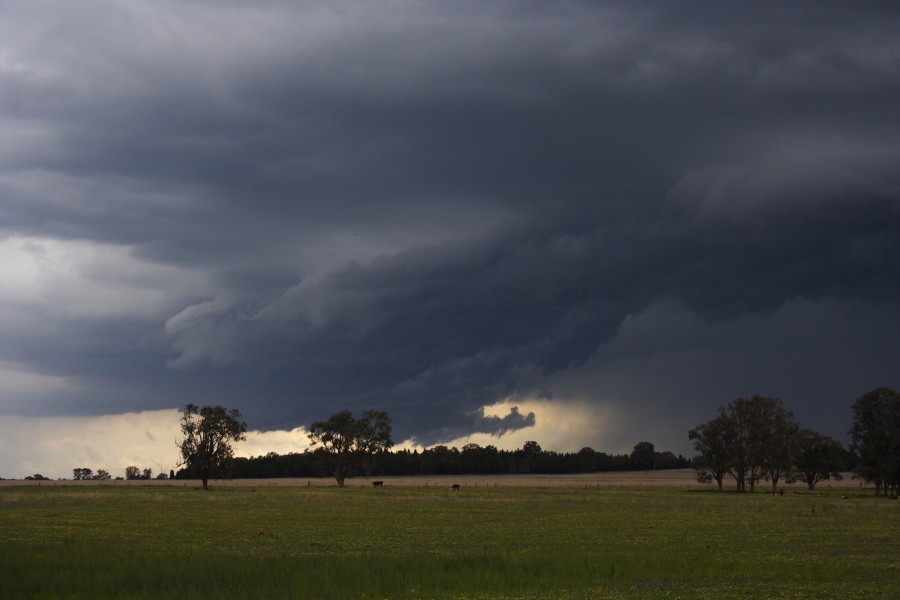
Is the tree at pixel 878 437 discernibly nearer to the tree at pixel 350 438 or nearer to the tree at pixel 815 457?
the tree at pixel 815 457

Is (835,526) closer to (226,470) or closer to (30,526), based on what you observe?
(30,526)

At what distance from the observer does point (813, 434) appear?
477 ft

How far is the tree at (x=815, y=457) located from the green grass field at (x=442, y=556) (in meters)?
93.4

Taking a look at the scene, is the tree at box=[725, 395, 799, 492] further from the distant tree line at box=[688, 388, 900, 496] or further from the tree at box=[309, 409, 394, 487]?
the tree at box=[309, 409, 394, 487]

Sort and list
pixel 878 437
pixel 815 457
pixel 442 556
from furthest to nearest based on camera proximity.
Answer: pixel 815 457
pixel 878 437
pixel 442 556

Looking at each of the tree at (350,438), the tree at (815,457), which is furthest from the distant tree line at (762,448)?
the tree at (350,438)

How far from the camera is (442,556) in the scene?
3198cm

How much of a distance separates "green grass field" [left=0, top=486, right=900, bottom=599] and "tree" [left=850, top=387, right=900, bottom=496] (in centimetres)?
6768

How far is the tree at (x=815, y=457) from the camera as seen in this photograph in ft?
468

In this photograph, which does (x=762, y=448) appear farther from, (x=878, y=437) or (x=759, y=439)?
(x=878, y=437)

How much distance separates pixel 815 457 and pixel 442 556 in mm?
129129

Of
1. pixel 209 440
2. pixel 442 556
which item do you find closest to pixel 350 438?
pixel 209 440

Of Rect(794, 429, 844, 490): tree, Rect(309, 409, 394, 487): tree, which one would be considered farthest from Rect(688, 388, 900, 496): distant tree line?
Rect(309, 409, 394, 487): tree

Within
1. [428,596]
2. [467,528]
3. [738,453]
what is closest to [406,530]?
[467,528]
